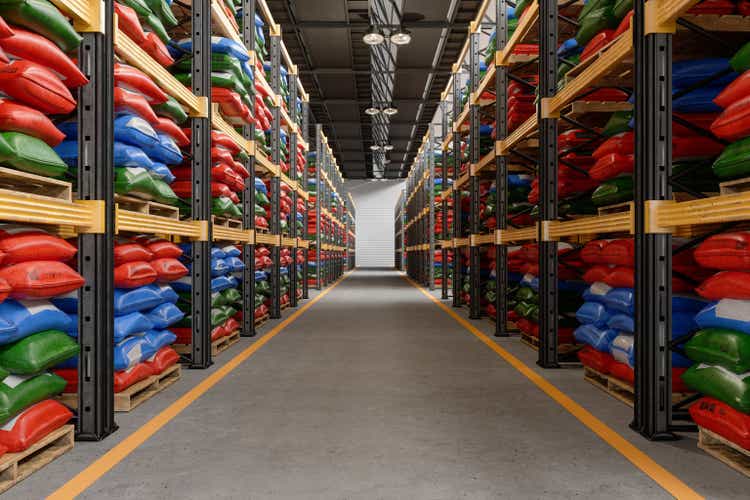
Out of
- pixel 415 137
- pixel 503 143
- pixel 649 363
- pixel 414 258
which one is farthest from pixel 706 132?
pixel 415 137

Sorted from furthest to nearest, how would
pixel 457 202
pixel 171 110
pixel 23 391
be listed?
pixel 457 202
pixel 171 110
pixel 23 391

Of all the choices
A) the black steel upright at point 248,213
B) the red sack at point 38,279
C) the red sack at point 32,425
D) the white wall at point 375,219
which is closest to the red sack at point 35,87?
the red sack at point 38,279

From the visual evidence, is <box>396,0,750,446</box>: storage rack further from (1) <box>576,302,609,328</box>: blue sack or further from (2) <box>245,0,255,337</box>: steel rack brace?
(2) <box>245,0,255,337</box>: steel rack brace

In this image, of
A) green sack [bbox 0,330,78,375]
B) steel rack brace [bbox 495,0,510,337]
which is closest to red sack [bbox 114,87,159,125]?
green sack [bbox 0,330,78,375]

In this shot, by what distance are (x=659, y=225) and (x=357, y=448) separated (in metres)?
2.37

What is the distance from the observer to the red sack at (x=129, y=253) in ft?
13.8

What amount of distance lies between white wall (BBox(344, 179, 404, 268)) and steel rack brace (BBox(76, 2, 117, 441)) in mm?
41186

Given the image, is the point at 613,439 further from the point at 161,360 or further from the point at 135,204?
the point at 135,204

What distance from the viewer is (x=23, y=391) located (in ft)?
9.73

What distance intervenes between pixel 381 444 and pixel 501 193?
5.13m

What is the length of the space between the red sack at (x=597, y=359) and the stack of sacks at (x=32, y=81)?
4329mm

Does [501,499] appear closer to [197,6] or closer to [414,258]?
[197,6]

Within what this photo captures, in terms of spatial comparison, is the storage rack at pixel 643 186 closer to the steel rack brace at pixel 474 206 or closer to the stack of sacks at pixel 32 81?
the steel rack brace at pixel 474 206

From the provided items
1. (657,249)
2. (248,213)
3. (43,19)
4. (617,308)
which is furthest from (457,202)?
(43,19)
